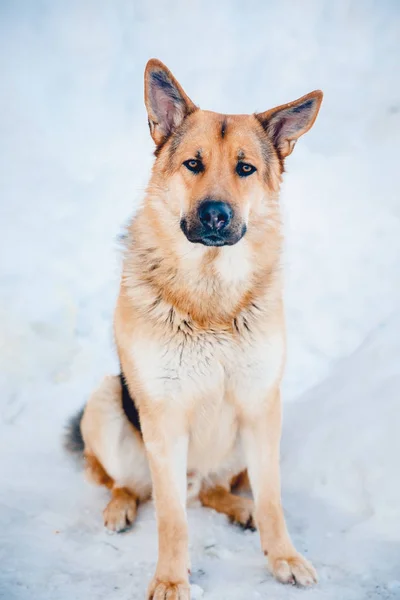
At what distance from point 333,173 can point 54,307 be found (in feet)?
11.4

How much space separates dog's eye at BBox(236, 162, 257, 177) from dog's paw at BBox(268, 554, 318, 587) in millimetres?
1928

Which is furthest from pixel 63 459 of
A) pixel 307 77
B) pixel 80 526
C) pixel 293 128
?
Answer: pixel 307 77

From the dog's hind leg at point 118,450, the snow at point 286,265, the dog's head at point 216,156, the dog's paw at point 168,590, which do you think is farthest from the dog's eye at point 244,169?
the dog's paw at point 168,590

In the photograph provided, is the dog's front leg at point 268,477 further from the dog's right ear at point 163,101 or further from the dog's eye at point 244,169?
the dog's right ear at point 163,101

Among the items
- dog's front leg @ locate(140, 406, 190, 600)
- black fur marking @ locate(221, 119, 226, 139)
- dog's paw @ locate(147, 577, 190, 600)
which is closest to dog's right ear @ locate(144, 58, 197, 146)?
black fur marking @ locate(221, 119, 226, 139)

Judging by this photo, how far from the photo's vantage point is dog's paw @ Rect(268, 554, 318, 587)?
237 cm

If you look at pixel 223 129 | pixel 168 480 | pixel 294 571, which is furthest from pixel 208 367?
pixel 223 129

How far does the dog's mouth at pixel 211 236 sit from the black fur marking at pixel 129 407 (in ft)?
3.29

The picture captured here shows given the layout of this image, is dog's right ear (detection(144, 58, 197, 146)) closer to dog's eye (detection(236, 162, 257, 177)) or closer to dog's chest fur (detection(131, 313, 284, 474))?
dog's eye (detection(236, 162, 257, 177))

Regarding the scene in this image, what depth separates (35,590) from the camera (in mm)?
2312

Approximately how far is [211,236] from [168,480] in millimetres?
1220

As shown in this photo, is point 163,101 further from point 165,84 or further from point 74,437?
point 74,437

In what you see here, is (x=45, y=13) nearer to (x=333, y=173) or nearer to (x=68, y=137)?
(x=68, y=137)

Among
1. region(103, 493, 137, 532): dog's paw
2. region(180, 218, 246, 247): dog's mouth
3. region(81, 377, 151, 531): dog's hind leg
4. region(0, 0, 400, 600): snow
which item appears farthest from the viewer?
region(81, 377, 151, 531): dog's hind leg
